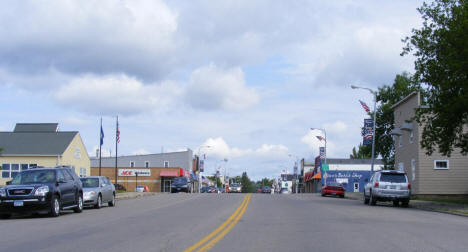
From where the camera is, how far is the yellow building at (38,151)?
58062 millimetres

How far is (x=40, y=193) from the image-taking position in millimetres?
17922

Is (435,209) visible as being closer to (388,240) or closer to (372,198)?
(372,198)

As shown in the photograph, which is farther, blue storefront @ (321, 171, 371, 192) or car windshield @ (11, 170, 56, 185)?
blue storefront @ (321, 171, 371, 192)

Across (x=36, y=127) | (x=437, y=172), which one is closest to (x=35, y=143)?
(x=36, y=127)

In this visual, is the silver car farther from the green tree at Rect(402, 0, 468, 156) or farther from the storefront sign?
the storefront sign

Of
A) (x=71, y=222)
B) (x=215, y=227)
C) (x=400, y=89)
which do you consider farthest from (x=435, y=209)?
(x=400, y=89)

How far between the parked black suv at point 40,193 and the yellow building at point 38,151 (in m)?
39.1

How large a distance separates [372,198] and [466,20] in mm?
9894

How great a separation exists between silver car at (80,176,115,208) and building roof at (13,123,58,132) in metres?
45.0

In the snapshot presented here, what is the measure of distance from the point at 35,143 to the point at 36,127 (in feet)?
30.8

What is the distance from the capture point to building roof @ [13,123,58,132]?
6781cm

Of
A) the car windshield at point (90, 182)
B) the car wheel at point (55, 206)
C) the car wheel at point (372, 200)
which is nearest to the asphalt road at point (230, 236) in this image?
the car wheel at point (55, 206)

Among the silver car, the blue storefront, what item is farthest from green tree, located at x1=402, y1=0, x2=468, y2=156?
the blue storefront

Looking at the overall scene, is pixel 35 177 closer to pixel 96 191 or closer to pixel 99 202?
pixel 96 191
